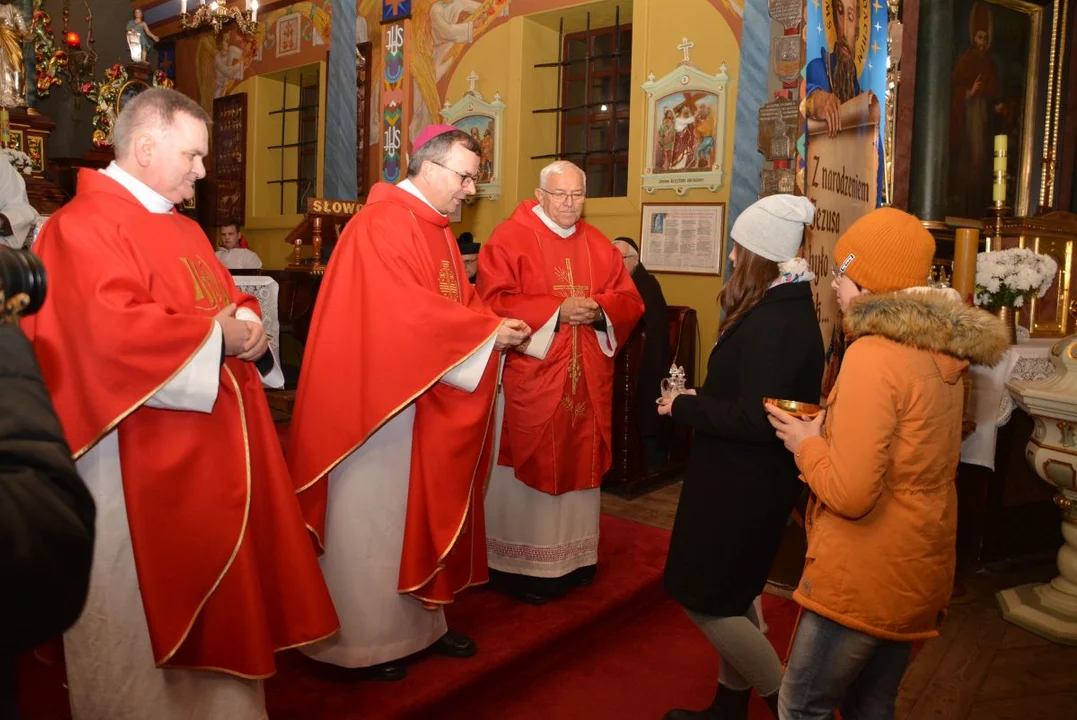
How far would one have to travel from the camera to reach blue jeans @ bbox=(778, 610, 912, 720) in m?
1.89

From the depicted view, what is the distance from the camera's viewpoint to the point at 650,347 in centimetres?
570

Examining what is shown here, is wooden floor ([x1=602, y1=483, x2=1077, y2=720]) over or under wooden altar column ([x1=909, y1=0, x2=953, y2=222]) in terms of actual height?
under

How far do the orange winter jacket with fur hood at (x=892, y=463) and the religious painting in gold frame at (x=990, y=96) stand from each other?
17.0ft

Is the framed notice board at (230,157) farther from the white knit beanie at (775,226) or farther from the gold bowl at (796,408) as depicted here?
the gold bowl at (796,408)

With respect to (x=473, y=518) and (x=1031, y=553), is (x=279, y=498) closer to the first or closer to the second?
(x=473, y=518)

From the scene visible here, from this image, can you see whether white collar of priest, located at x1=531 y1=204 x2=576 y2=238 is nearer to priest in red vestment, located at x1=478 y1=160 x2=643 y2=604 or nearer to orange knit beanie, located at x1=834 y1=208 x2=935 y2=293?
priest in red vestment, located at x1=478 y1=160 x2=643 y2=604

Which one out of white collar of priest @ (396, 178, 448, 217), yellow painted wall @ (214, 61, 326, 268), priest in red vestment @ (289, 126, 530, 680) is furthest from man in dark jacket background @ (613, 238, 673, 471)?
yellow painted wall @ (214, 61, 326, 268)

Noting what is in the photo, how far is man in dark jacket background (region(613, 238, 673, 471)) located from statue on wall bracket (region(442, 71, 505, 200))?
2.81 m

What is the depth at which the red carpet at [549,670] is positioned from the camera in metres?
2.75

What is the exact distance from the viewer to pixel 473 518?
3115 millimetres

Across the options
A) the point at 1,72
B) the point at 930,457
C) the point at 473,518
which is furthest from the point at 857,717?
the point at 1,72

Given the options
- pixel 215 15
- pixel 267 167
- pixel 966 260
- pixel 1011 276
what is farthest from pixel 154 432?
pixel 267 167

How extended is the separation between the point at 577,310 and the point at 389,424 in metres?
1.13

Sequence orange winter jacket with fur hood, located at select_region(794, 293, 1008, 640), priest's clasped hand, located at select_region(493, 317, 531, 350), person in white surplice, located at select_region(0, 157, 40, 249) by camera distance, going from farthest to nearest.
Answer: person in white surplice, located at select_region(0, 157, 40, 249)
priest's clasped hand, located at select_region(493, 317, 531, 350)
orange winter jacket with fur hood, located at select_region(794, 293, 1008, 640)
